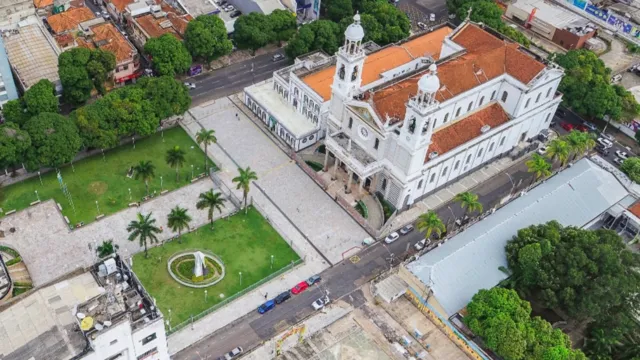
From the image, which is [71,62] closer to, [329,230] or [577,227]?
[329,230]

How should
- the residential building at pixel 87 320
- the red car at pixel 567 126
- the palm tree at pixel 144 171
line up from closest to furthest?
the residential building at pixel 87 320 → the palm tree at pixel 144 171 → the red car at pixel 567 126

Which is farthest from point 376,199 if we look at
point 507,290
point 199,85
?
point 199,85

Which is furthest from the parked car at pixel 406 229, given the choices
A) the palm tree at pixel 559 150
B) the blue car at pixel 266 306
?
the palm tree at pixel 559 150

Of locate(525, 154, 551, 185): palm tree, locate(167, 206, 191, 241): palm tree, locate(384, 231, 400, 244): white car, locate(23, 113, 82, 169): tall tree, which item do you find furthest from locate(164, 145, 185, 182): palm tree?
locate(525, 154, 551, 185): palm tree

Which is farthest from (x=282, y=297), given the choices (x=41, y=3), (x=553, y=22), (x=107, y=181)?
(x=553, y=22)

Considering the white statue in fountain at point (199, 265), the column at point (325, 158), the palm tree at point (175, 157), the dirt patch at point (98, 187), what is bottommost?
the white statue in fountain at point (199, 265)

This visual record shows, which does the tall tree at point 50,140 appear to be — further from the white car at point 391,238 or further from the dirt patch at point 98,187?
the white car at point 391,238
